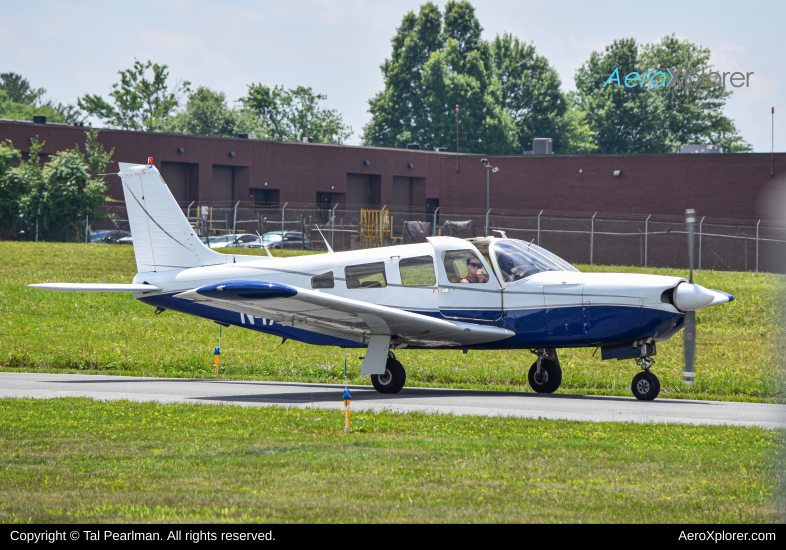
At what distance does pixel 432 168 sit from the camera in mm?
66875

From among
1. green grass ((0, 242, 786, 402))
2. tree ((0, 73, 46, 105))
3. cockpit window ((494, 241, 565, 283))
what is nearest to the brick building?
green grass ((0, 242, 786, 402))

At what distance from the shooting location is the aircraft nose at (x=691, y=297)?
520 inches

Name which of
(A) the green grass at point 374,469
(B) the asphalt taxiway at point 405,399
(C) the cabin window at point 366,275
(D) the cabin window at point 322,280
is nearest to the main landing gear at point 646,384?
(B) the asphalt taxiway at point 405,399

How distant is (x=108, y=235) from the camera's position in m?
50.1

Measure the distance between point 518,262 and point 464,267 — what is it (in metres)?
0.90

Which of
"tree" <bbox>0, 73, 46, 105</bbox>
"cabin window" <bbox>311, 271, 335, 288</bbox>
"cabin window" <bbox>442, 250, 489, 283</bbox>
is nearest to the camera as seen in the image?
"cabin window" <bbox>442, 250, 489, 283</bbox>

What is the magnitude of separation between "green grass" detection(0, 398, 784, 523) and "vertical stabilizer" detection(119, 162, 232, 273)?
226 inches

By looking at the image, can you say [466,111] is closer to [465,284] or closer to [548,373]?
[548,373]

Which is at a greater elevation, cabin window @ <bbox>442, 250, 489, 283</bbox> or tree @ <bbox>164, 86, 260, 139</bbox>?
tree @ <bbox>164, 86, 260, 139</bbox>

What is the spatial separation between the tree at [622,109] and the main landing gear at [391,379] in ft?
282

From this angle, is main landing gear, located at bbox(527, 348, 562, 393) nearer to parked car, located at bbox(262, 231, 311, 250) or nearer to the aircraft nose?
the aircraft nose

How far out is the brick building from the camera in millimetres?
48562

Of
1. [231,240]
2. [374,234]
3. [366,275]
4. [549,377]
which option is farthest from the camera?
[374,234]

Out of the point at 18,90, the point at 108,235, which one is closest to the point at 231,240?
the point at 108,235
